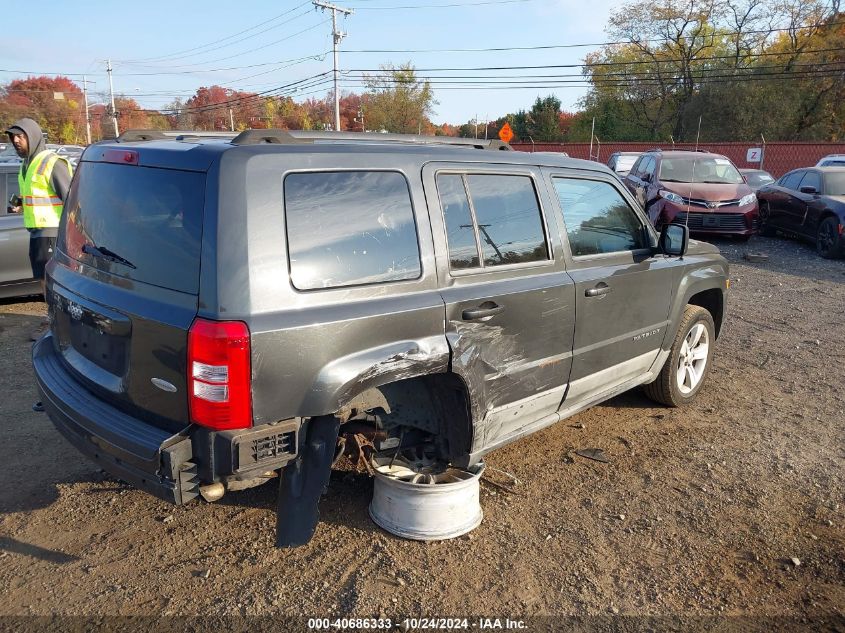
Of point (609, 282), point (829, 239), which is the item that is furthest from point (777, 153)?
point (609, 282)

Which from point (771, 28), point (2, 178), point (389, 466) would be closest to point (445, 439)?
point (389, 466)

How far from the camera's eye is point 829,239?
1178 centimetres

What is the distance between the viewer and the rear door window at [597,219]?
154 inches

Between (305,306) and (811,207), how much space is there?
1286 centimetres

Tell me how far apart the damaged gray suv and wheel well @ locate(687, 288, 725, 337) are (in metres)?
1.74

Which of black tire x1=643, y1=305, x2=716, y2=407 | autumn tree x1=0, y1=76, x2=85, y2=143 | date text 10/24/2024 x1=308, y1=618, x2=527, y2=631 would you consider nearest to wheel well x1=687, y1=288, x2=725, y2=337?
black tire x1=643, y1=305, x2=716, y2=407

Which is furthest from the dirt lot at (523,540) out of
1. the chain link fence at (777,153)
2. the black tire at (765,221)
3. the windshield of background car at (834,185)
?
the chain link fence at (777,153)

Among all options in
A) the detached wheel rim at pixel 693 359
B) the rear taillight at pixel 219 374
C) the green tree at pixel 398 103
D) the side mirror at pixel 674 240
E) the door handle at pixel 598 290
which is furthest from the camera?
the green tree at pixel 398 103

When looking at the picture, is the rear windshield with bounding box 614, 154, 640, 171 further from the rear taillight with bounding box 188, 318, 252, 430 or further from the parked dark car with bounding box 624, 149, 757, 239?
the rear taillight with bounding box 188, 318, 252, 430

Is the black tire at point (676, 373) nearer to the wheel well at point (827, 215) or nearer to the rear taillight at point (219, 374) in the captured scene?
the rear taillight at point (219, 374)

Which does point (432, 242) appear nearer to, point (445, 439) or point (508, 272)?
point (508, 272)

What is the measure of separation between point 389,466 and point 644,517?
1421 mm

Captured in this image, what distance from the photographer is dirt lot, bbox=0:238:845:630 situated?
112 inches

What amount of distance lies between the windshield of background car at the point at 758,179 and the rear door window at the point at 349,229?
1767 cm
